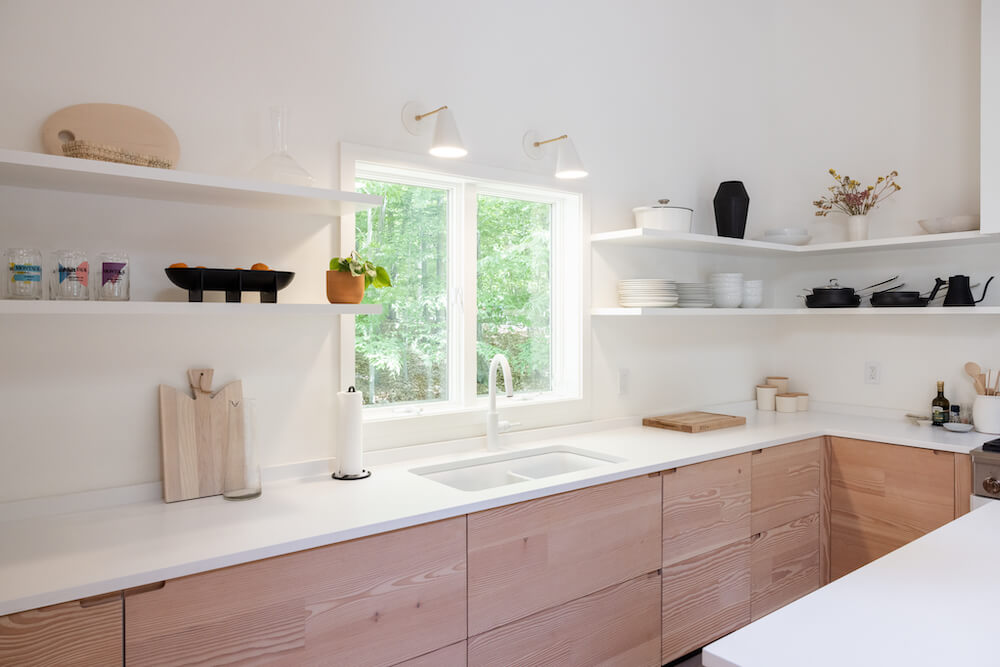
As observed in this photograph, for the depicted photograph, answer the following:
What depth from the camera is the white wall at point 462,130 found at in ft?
5.83

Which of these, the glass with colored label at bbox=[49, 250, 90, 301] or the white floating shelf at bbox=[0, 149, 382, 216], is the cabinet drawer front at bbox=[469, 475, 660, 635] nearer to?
the white floating shelf at bbox=[0, 149, 382, 216]

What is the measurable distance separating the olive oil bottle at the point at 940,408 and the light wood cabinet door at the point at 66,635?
129 inches

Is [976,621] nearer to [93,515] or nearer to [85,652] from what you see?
[85,652]

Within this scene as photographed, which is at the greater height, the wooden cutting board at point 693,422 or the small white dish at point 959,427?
the wooden cutting board at point 693,422

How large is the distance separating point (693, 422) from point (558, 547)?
115cm

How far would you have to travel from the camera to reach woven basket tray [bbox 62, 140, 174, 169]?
161cm

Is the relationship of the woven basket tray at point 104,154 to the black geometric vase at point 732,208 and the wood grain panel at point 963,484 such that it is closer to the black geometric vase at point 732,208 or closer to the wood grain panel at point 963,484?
the black geometric vase at point 732,208

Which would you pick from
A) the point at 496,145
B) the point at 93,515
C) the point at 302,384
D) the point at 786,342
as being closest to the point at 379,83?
the point at 496,145

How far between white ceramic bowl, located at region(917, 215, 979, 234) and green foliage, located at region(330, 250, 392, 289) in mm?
2482

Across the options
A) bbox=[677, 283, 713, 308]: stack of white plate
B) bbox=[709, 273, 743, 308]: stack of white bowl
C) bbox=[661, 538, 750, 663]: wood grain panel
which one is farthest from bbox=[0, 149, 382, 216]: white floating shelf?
bbox=[709, 273, 743, 308]: stack of white bowl

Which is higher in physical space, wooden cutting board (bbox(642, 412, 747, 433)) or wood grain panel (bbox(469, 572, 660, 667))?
wooden cutting board (bbox(642, 412, 747, 433))

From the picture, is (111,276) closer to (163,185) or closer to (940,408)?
(163,185)

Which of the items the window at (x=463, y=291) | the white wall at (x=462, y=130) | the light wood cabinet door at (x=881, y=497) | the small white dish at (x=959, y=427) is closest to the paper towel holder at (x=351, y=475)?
the white wall at (x=462, y=130)

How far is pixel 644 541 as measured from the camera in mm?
2318
